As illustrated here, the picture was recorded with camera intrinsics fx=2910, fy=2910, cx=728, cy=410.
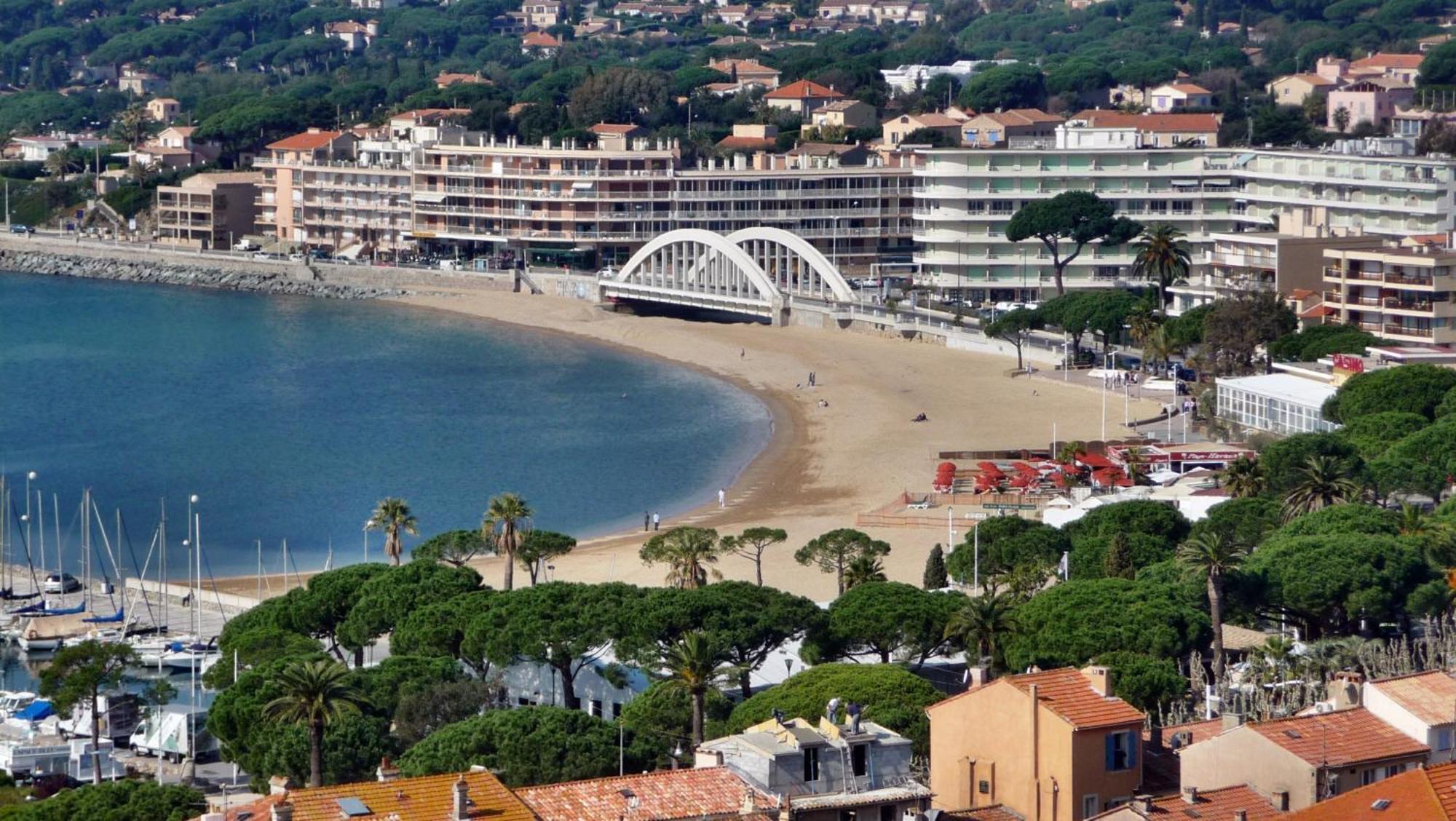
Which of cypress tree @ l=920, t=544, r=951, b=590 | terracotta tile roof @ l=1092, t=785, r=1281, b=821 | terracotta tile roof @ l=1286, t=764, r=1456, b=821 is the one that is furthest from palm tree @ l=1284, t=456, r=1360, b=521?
terracotta tile roof @ l=1286, t=764, r=1456, b=821

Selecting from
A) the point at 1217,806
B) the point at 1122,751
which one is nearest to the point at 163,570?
the point at 1122,751

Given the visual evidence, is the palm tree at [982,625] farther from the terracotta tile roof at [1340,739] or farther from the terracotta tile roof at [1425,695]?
the terracotta tile roof at [1340,739]

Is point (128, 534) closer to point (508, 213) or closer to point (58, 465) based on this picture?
point (58, 465)

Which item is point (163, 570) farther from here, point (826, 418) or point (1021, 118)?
point (1021, 118)

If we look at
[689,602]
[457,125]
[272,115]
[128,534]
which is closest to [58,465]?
[128,534]

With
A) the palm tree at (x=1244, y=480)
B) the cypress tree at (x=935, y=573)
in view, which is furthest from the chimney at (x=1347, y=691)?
the palm tree at (x=1244, y=480)

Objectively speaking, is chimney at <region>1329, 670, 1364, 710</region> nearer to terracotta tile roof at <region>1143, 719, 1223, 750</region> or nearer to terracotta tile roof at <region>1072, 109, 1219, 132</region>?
terracotta tile roof at <region>1143, 719, 1223, 750</region>
